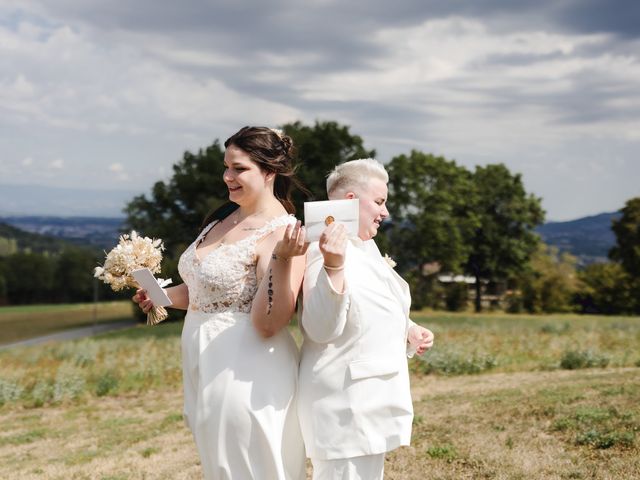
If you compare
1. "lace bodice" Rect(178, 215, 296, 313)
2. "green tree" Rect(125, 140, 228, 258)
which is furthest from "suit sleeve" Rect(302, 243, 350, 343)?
"green tree" Rect(125, 140, 228, 258)

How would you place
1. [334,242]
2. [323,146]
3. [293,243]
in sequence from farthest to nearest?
[323,146], [293,243], [334,242]

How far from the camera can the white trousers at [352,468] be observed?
11.8 ft

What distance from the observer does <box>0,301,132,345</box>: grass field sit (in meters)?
62.2

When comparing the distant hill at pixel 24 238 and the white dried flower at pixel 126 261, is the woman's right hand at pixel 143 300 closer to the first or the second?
the white dried flower at pixel 126 261

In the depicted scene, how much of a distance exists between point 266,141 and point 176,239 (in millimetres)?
36823

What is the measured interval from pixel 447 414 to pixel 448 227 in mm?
44025

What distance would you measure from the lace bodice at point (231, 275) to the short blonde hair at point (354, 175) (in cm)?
29

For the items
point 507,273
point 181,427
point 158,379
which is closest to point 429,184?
point 507,273

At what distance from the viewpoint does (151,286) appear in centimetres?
412

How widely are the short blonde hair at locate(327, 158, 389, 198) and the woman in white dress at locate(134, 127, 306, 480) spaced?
0.30m

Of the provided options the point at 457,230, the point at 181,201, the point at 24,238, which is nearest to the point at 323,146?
the point at 181,201

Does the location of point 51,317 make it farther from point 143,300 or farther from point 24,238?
point 24,238

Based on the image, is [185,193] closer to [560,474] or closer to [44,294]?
[560,474]

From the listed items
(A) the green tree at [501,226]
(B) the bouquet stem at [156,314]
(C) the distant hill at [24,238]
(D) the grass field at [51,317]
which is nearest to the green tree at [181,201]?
(D) the grass field at [51,317]
